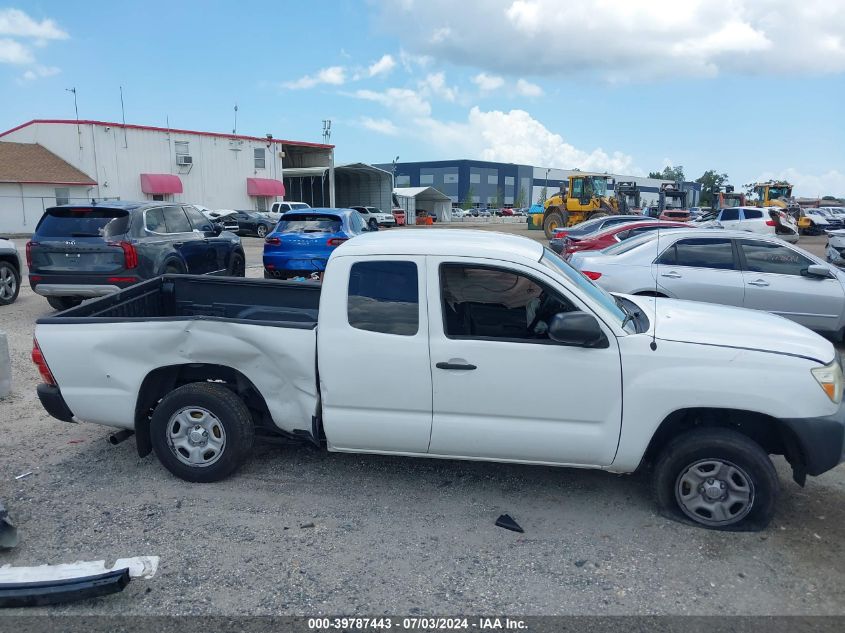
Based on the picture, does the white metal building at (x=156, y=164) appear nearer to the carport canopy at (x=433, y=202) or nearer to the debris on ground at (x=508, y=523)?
the carport canopy at (x=433, y=202)

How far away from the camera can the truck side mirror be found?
12.1ft

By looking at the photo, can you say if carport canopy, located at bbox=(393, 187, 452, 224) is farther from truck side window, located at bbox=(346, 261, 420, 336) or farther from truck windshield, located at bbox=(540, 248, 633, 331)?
truck side window, located at bbox=(346, 261, 420, 336)

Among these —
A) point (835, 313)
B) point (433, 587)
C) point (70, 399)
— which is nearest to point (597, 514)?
point (433, 587)

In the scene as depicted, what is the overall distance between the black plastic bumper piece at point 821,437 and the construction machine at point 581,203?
28122mm

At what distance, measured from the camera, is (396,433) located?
4.03 metres

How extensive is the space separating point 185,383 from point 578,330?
2778 mm

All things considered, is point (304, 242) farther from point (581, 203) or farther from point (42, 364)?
point (581, 203)

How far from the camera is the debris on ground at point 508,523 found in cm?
389

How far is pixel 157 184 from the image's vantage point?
4012cm

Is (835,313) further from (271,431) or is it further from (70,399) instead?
(70,399)

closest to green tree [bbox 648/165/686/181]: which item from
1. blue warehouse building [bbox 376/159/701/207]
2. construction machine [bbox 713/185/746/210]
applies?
blue warehouse building [bbox 376/159/701/207]

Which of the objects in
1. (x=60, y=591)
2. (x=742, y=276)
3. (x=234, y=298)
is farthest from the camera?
(x=742, y=276)

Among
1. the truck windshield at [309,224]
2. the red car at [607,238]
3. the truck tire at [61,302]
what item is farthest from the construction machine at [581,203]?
the truck tire at [61,302]

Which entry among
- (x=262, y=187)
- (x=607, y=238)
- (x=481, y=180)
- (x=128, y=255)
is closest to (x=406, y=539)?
(x=128, y=255)
